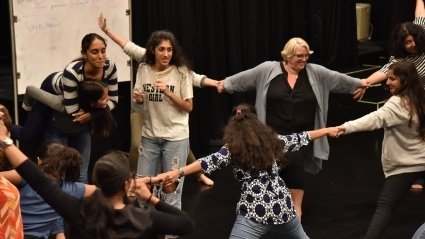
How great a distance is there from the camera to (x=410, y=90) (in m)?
5.45

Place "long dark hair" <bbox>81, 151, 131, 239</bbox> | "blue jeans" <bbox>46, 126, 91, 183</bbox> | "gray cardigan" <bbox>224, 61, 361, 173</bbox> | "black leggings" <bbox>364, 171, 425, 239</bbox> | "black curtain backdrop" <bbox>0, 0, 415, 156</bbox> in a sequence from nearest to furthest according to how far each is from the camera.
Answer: "long dark hair" <bbox>81, 151, 131, 239</bbox> < "black leggings" <bbox>364, 171, 425, 239</bbox> < "blue jeans" <bbox>46, 126, 91, 183</bbox> < "gray cardigan" <bbox>224, 61, 361, 173</bbox> < "black curtain backdrop" <bbox>0, 0, 415, 156</bbox>

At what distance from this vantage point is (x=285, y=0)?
29.6 feet

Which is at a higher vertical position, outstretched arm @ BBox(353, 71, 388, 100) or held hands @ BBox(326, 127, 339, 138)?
A: outstretched arm @ BBox(353, 71, 388, 100)

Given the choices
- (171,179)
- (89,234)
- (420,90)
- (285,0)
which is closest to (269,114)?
(420,90)

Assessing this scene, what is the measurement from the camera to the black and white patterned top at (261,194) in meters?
4.75

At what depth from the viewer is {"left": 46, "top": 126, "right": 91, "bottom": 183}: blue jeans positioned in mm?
5723

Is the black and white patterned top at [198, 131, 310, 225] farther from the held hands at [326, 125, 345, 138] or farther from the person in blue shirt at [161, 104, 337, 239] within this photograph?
the held hands at [326, 125, 345, 138]

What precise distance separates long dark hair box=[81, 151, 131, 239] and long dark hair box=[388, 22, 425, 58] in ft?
10.6

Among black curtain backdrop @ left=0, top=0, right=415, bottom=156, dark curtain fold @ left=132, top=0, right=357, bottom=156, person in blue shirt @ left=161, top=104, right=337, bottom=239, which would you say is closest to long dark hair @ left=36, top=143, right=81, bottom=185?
person in blue shirt @ left=161, top=104, right=337, bottom=239

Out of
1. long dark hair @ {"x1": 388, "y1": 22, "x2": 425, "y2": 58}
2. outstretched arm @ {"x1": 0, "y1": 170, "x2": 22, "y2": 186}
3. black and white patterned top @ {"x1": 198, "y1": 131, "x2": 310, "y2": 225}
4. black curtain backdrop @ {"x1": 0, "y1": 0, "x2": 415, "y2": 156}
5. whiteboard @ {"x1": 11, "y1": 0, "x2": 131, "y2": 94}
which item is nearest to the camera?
outstretched arm @ {"x1": 0, "y1": 170, "x2": 22, "y2": 186}

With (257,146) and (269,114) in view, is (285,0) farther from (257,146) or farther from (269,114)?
(257,146)

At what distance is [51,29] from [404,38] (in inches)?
102

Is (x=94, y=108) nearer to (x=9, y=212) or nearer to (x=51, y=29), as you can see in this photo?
(x=51, y=29)

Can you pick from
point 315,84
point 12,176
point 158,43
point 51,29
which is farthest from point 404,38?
point 12,176
